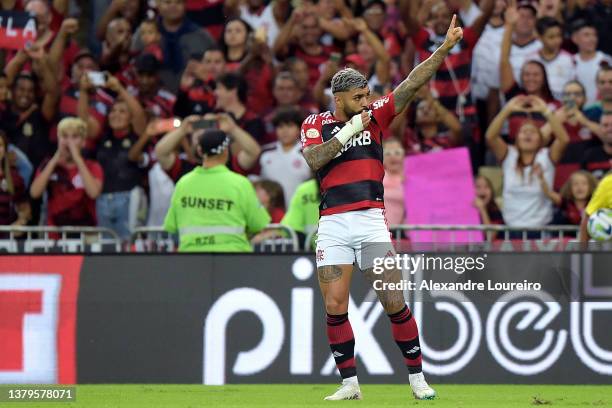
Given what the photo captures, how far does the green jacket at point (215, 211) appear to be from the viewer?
1204 cm

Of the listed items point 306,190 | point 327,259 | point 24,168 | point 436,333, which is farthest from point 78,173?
point 327,259

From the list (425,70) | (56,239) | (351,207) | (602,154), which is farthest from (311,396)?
(602,154)

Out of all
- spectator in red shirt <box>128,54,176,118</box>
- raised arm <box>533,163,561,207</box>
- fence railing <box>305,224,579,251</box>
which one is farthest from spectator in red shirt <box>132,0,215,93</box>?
raised arm <box>533,163,561,207</box>

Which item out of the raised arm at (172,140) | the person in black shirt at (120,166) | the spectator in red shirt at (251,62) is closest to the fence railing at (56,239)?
the person in black shirt at (120,166)

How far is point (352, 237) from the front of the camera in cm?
942

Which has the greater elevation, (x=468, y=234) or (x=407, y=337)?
(x=468, y=234)

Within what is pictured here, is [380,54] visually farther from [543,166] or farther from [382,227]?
[382,227]

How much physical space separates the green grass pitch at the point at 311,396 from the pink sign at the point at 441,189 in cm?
305

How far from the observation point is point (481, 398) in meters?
10.0

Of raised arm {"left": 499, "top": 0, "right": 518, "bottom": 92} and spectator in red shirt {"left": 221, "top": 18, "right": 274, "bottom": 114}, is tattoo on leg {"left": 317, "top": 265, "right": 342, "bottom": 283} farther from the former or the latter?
spectator in red shirt {"left": 221, "top": 18, "right": 274, "bottom": 114}

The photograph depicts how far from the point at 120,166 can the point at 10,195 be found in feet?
4.34

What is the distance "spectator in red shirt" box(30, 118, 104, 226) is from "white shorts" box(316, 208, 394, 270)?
596 centimetres

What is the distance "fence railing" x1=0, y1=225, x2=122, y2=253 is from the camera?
524 inches

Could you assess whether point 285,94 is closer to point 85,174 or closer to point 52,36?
point 85,174
